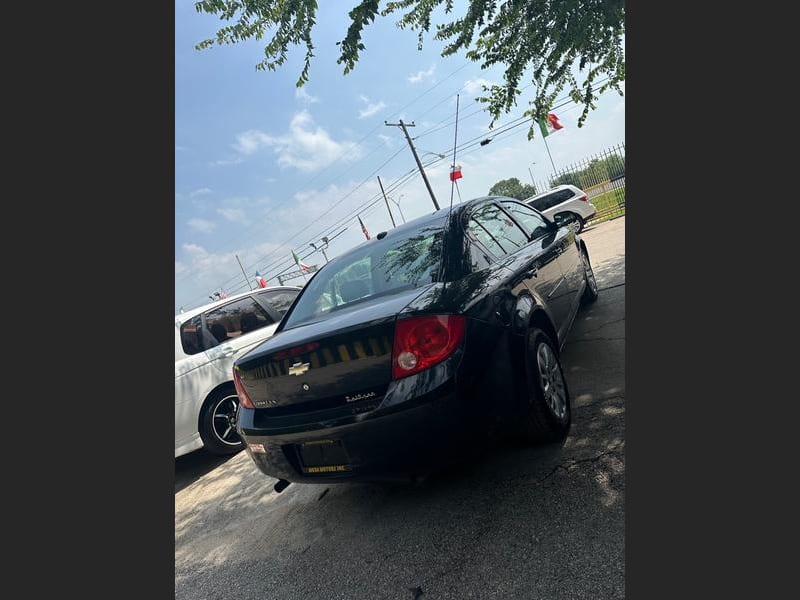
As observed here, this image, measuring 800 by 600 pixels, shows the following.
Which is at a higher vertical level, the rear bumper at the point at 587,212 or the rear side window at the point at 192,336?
the rear side window at the point at 192,336

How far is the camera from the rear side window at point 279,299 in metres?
5.58

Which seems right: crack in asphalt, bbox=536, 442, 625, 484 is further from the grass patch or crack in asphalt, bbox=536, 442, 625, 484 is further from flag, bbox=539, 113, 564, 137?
the grass patch

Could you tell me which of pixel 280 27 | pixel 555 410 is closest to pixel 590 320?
pixel 555 410

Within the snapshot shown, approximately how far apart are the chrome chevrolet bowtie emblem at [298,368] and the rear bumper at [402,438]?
1.01 feet

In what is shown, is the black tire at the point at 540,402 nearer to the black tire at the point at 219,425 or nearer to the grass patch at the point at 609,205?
the black tire at the point at 219,425

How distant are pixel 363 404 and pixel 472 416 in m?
0.53

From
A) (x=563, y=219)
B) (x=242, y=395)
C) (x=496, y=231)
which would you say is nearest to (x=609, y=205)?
(x=563, y=219)

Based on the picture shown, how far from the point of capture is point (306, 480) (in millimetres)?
2531

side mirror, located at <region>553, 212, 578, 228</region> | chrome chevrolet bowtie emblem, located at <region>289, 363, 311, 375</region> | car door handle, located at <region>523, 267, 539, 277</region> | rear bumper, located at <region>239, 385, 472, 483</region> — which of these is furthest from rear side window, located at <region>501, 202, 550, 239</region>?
chrome chevrolet bowtie emblem, located at <region>289, 363, 311, 375</region>

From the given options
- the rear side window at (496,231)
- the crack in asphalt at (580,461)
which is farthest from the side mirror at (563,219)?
the crack in asphalt at (580,461)

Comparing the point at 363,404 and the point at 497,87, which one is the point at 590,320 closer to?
the point at 497,87

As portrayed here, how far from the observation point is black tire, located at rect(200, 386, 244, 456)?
455 centimetres

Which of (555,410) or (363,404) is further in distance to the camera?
(555,410)

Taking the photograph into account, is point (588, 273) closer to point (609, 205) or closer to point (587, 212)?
point (587, 212)
